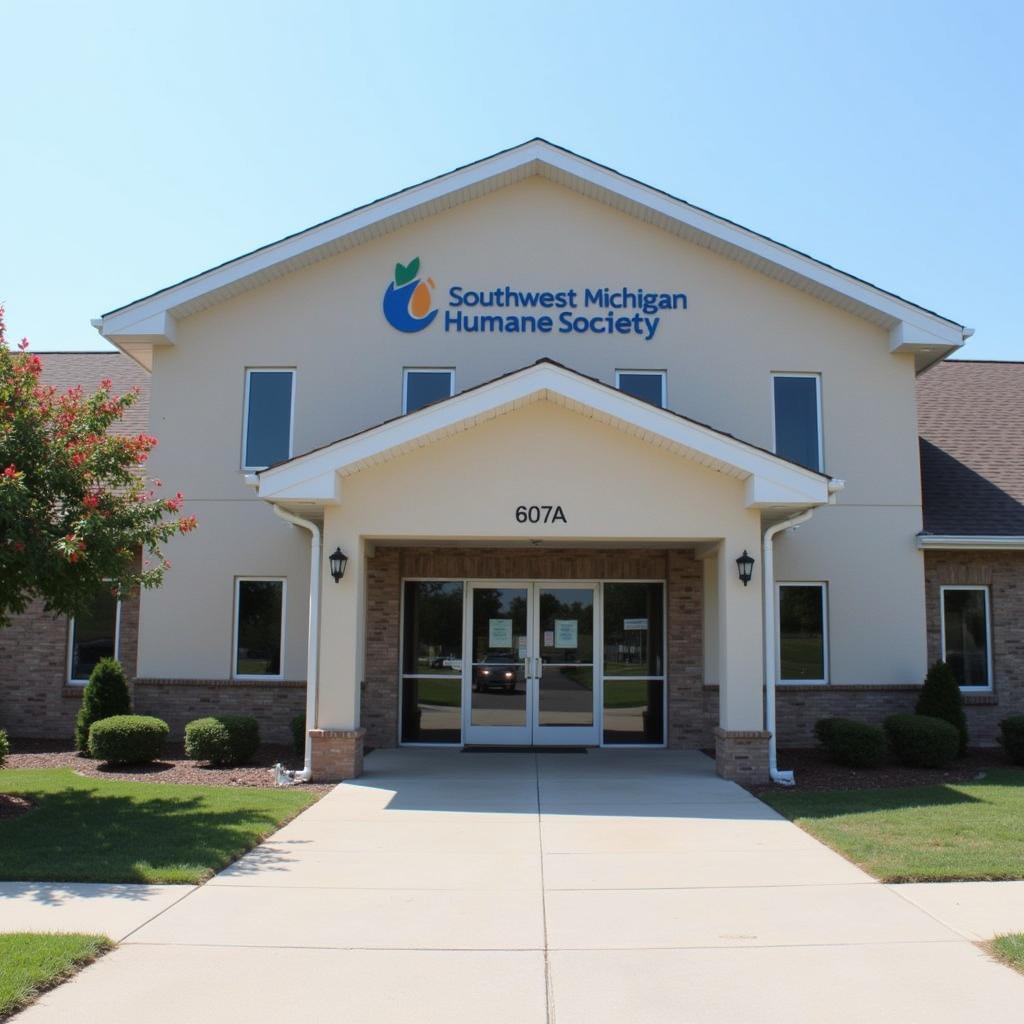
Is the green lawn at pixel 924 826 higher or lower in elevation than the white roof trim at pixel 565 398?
lower

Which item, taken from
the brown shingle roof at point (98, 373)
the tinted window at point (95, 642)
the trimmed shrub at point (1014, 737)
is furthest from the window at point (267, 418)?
the trimmed shrub at point (1014, 737)

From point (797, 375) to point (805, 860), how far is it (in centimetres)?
941

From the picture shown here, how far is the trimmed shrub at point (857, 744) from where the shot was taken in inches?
522

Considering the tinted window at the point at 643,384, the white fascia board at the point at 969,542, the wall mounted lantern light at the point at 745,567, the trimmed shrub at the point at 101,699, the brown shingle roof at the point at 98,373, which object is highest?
the brown shingle roof at the point at 98,373

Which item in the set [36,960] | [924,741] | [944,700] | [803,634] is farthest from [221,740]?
[944,700]

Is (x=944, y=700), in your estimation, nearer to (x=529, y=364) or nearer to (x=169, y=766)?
(x=529, y=364)

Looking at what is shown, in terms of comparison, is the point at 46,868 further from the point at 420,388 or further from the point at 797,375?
the point at 797,375

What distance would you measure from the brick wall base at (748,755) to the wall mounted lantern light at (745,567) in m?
1.89

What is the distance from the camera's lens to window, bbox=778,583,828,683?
610 inches

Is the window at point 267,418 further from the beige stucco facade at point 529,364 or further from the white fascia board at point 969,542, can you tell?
the white fascia board at point 969,542

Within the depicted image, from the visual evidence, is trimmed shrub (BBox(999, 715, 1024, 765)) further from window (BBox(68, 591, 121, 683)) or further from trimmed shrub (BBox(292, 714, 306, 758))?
window (BBox(68, 591, 121, 683))

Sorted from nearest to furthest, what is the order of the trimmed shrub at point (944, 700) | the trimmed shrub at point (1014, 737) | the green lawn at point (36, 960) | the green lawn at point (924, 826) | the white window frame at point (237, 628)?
the green lawn at point (36, 960), the green lawn at point (924, 826), the trimmed shrub at point (1014, 737), the trimmed shrub at point (944, 700), the white window frame at point (237, 628)

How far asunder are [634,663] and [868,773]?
3914mm

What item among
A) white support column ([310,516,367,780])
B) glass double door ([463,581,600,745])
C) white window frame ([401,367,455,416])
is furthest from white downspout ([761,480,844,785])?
white window frame ([401,367,455,416])
